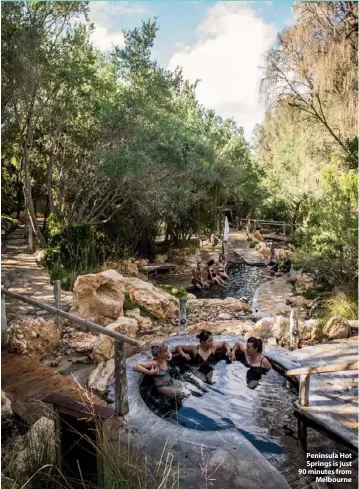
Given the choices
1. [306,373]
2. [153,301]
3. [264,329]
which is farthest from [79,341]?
[306,373]

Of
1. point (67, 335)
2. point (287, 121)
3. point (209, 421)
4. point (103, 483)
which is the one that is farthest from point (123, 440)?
point (287, 121)

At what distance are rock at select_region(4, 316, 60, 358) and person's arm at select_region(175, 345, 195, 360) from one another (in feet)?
5.01

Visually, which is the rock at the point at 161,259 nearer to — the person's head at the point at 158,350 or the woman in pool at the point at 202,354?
the woman in pool at the point at 202,354

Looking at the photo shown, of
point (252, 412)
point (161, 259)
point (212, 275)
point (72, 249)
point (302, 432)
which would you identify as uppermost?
point (72, 249)

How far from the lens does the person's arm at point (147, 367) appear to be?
4191 mm

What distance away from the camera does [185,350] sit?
493 cm

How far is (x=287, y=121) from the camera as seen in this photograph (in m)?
7.60

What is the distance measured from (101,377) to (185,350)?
1.25 m

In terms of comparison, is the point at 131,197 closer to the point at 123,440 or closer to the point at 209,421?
the point at 209,421

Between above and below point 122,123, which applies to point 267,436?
below

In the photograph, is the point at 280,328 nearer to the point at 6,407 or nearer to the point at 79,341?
the point at 79,341

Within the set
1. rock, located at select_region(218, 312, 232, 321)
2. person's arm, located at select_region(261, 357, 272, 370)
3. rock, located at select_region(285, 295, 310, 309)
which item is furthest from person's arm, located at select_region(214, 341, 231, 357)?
rock, located at select_region(285, 295, 310, 309)

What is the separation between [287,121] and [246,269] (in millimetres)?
6328

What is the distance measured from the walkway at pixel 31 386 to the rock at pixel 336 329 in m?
3.71
